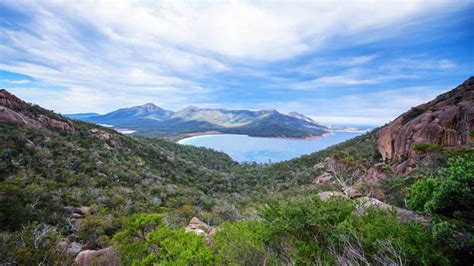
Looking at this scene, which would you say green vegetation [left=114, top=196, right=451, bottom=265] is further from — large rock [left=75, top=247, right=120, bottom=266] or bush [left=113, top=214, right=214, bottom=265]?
large rock [left=75, top=247, right=120, bottom=266]

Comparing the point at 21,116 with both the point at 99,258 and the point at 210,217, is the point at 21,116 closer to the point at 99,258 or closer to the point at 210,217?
the point at 210,217

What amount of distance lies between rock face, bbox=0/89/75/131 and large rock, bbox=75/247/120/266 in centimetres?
2547

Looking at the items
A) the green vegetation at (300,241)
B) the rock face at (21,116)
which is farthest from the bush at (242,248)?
the rock face at (21,116)

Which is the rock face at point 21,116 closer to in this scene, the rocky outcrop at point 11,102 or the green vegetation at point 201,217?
the rocky outcrop at point 11,102

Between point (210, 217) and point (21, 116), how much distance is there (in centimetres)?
2727

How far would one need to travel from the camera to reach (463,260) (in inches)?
236

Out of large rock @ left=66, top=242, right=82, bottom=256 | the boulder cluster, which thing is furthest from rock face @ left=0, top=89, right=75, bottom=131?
large rock @ left=66, top=242, right=82, bottom=256

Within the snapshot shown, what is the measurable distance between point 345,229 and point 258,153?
355 ft

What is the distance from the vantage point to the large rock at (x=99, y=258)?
29.5ft

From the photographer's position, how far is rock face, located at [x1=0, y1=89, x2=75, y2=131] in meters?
25.8

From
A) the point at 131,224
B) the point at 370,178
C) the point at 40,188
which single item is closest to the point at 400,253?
the point at 131,224

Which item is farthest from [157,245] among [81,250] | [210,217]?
[210,217]

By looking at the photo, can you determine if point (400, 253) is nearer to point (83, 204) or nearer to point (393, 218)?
point (393, 218)

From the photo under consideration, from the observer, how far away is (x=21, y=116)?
90.1 feet
